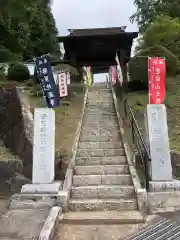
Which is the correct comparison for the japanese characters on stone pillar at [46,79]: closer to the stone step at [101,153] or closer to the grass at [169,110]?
the stone step at [101,153]

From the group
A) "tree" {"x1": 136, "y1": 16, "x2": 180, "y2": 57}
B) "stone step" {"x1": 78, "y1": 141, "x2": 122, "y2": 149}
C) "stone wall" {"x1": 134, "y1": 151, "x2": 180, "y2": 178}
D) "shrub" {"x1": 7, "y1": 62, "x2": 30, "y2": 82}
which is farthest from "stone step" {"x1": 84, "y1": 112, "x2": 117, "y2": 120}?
"shrub" {"x1": 7, "y1": 62, "x2": 30, "y2": 82}

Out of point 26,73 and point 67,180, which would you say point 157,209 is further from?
point 26,73

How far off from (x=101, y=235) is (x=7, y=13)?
498 cm

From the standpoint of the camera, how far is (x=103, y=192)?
8.01 m

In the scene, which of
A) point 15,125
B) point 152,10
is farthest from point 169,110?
point 152,10

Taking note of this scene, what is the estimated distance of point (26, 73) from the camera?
24641 millimetres

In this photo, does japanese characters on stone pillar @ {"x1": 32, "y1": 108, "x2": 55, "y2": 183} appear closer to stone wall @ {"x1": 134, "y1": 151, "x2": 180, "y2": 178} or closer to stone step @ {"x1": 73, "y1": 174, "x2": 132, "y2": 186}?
stone step @ {"x1": 73, "y1": 174, "x2": 132, "y2": 186}

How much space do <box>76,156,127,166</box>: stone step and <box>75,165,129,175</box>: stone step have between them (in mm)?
419

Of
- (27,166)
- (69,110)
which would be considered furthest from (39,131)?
(69,110)

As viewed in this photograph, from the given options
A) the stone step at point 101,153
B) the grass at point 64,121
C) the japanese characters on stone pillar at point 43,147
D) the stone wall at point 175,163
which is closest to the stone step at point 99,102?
the grass at point 64,121

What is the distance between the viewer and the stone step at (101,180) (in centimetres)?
851

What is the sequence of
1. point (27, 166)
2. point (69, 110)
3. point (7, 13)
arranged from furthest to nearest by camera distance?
point (69, 110) < point (27, 166) < point (7, 13)

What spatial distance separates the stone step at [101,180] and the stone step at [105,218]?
1382 mm

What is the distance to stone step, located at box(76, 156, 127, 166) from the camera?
9695 mm
